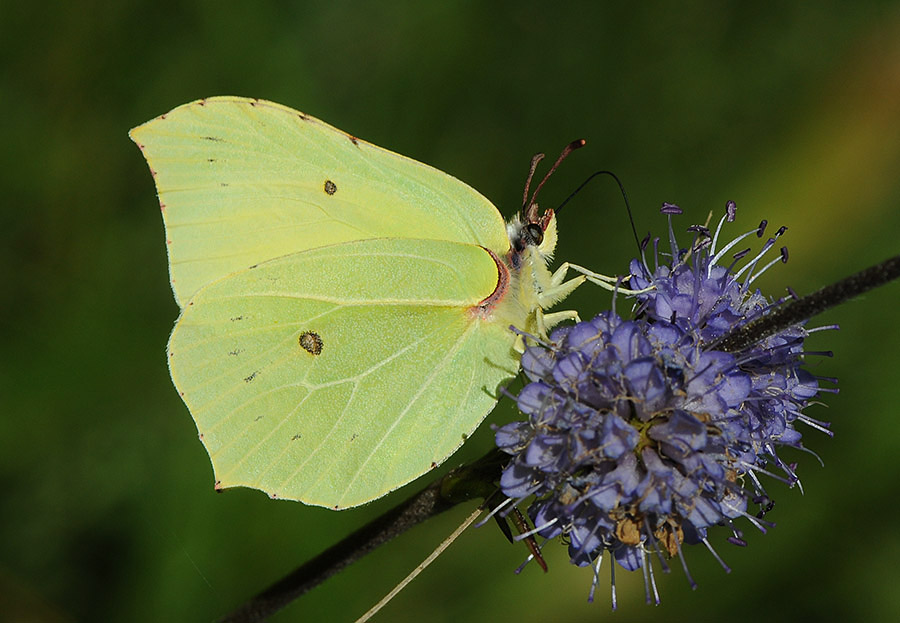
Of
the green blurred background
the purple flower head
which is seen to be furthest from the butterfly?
the green blurred background

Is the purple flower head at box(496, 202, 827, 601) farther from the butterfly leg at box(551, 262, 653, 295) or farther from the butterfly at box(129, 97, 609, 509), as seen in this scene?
the butterfly at box(129, 97, 609, 509)

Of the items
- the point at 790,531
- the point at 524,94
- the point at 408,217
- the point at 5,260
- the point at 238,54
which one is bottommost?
the point at 790,531

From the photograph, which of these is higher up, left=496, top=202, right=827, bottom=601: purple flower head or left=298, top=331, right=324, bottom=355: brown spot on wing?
left=298, top=331, right=324, bottom=355: brown spot on wing

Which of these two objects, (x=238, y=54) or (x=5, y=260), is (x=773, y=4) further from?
(x=5, y=260)

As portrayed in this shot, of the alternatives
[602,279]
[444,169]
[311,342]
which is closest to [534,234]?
[602,279]

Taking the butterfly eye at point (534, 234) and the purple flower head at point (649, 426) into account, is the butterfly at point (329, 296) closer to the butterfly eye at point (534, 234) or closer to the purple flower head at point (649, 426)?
the butterfly eye at point (534, 234)

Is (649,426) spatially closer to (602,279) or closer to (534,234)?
(602,279)

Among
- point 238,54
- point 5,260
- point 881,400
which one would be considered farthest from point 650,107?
point 5,260
